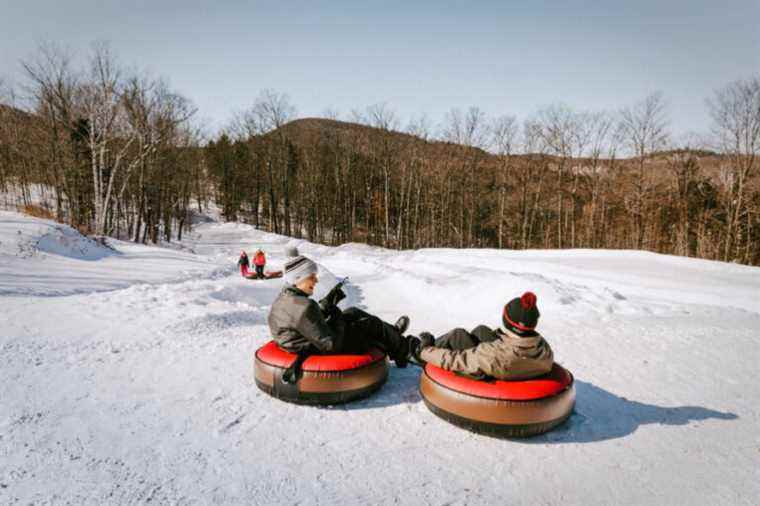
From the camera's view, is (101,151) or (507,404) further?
(101,151)

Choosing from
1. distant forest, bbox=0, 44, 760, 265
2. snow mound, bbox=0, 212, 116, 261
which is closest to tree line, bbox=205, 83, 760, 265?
distant forest, bbox=0, 44, 760, 265

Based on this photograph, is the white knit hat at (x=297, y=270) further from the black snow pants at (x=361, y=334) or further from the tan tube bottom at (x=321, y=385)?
the tan tube bottom at (x=321, y=385)

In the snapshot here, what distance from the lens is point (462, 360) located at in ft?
12.3

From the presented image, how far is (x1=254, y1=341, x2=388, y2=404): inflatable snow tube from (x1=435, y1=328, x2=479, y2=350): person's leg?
84 centimetres

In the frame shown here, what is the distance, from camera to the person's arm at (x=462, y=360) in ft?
11.8

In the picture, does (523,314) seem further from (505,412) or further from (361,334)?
(361,334)

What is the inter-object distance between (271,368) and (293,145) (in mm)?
47747

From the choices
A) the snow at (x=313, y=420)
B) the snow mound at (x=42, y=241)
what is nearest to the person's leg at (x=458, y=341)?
the snow at (x=313, y=420)

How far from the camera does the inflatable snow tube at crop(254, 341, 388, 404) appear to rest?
12.7 feet

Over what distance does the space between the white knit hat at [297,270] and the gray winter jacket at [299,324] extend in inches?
4.3

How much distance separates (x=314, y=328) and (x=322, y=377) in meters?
0.52

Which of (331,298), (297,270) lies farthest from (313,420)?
(297,270)

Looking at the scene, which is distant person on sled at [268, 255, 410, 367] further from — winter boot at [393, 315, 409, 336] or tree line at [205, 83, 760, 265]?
tree line at [205, 83, 760, 265]

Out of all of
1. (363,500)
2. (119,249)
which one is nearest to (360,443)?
(363,500)
